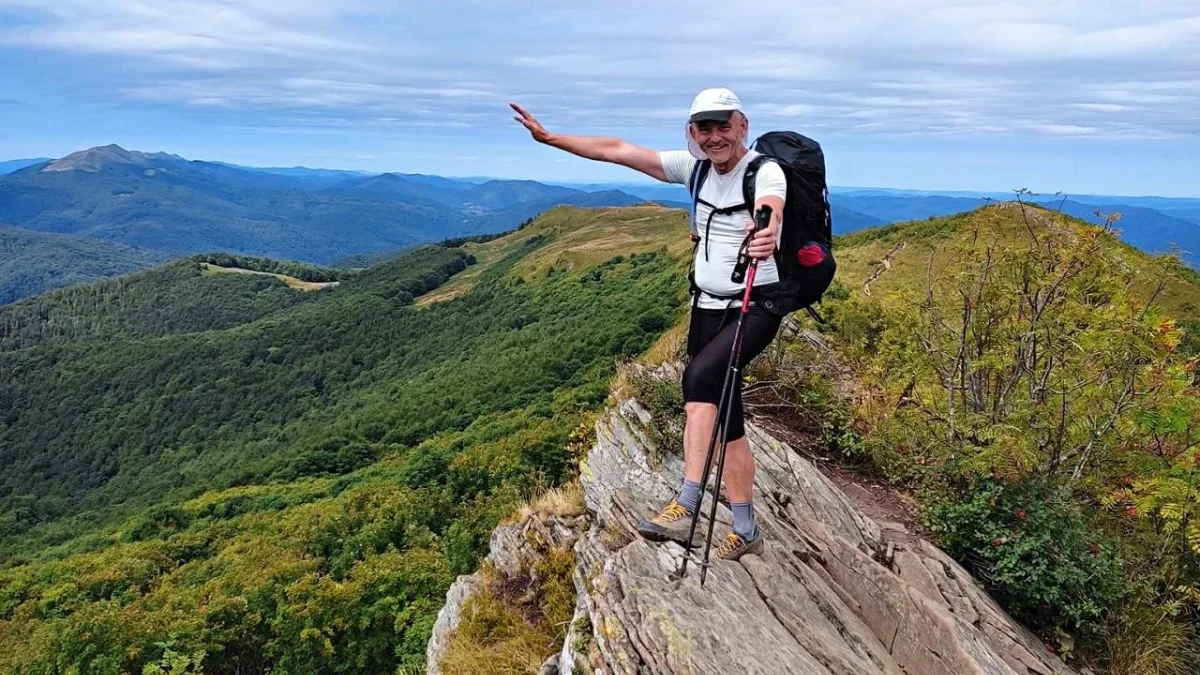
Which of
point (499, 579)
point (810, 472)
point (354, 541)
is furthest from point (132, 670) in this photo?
point (810, 472)

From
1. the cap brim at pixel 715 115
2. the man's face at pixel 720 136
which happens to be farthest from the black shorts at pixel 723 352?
the cap brim at pixel 715 115

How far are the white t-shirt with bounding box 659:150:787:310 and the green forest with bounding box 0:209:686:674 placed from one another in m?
5.55

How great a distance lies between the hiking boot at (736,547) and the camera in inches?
202

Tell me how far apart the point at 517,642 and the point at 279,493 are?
56.1m

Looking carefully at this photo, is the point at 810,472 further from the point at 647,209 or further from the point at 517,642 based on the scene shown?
the point at 647,209

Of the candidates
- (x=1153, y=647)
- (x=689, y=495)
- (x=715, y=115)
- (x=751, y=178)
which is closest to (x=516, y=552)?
(x=689, y=495)

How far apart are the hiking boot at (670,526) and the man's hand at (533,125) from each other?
121 inches

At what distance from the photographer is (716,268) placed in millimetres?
4766

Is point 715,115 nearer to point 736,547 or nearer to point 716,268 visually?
point 716,268

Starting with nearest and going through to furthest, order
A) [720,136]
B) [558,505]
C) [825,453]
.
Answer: [720,136] < [558,505] < [825,453]

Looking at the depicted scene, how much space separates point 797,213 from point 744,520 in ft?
7.79

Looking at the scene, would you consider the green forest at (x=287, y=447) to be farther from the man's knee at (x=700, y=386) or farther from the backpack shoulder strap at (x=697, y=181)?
the backpack shoulder strap at (x=697, y=181)

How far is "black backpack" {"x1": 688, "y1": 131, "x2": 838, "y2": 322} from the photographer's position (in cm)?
452

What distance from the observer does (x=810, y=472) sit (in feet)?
23.0
